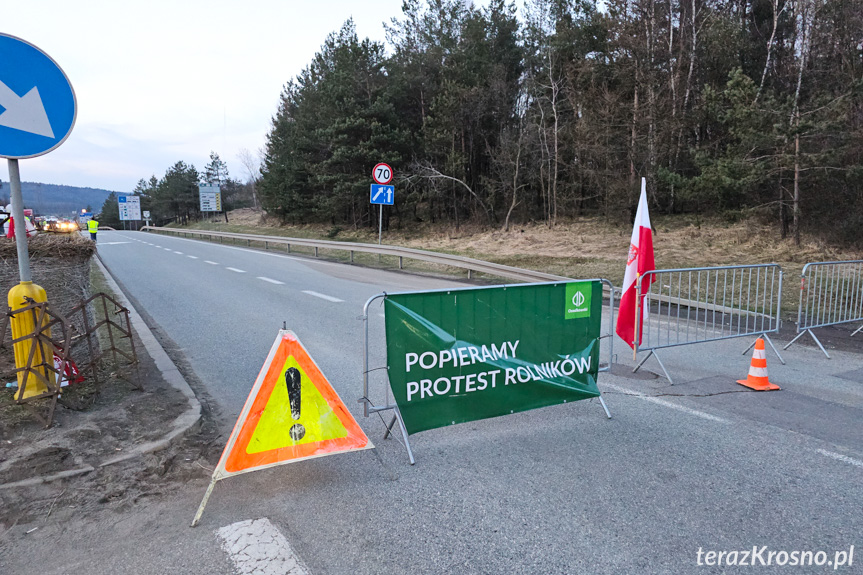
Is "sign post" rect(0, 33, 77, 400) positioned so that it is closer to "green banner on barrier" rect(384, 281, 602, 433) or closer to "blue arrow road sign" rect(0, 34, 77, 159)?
"blue arrow road sign" rect(0, 34, 77, 159)

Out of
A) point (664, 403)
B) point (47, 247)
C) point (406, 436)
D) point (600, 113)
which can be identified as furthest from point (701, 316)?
point (600, 113)

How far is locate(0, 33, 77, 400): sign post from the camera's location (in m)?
4.04

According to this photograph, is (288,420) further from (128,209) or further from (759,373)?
(128,209)

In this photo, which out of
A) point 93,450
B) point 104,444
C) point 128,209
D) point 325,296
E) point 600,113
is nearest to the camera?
point 93,450

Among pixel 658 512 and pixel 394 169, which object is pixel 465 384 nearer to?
pixel 658 512

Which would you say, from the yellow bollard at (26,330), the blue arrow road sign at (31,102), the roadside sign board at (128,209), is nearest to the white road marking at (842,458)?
the yellow bollard at (26,330)

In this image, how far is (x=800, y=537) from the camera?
9.78ft

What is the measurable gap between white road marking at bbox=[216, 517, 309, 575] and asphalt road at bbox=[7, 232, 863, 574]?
0.05 metres

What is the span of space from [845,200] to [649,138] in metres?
7.74

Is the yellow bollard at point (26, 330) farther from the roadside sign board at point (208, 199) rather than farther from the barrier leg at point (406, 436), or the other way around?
the roadside sign board at point (208, 199)

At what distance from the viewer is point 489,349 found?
4531 millimetres

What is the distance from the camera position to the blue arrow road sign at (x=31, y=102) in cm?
403

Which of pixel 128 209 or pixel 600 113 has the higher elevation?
pixel 600 113

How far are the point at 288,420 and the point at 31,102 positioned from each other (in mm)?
3165
